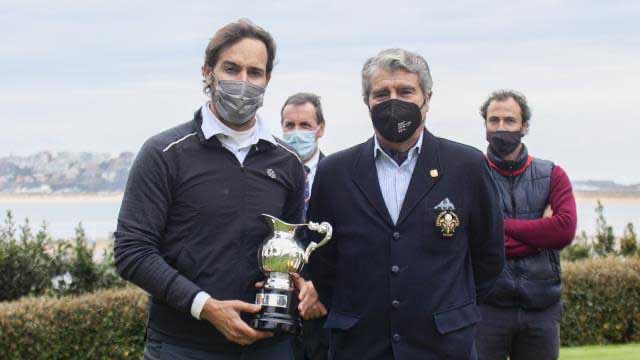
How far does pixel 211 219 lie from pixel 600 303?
8.81 metres

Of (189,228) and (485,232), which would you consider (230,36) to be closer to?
(189,228)

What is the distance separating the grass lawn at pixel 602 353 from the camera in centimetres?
1041

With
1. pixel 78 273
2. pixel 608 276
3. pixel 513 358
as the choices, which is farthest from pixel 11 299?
pixel 608 276

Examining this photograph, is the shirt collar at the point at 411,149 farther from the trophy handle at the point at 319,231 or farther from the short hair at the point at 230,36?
the short hair at the point at 230,36

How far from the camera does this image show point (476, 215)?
167 inches

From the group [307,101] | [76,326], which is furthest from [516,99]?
[76,326]

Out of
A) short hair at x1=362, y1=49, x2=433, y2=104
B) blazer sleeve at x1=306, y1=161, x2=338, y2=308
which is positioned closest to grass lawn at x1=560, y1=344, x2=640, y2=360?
blazer sleeve at x1=306, y1=161, x2=338, y2=308

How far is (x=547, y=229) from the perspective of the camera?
19.9 ft

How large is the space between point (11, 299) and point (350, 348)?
6.09 meters

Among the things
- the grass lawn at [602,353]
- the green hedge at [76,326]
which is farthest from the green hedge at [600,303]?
the green hedge at [76,326]

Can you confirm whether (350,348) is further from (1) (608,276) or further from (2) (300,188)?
(1) (608,276)

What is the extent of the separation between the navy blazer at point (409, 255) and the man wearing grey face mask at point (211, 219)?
0.79 feet

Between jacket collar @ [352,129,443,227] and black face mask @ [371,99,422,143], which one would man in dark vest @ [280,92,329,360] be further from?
black face mask @ [371,99,422,143]

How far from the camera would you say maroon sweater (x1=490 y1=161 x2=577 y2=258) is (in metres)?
6.07
